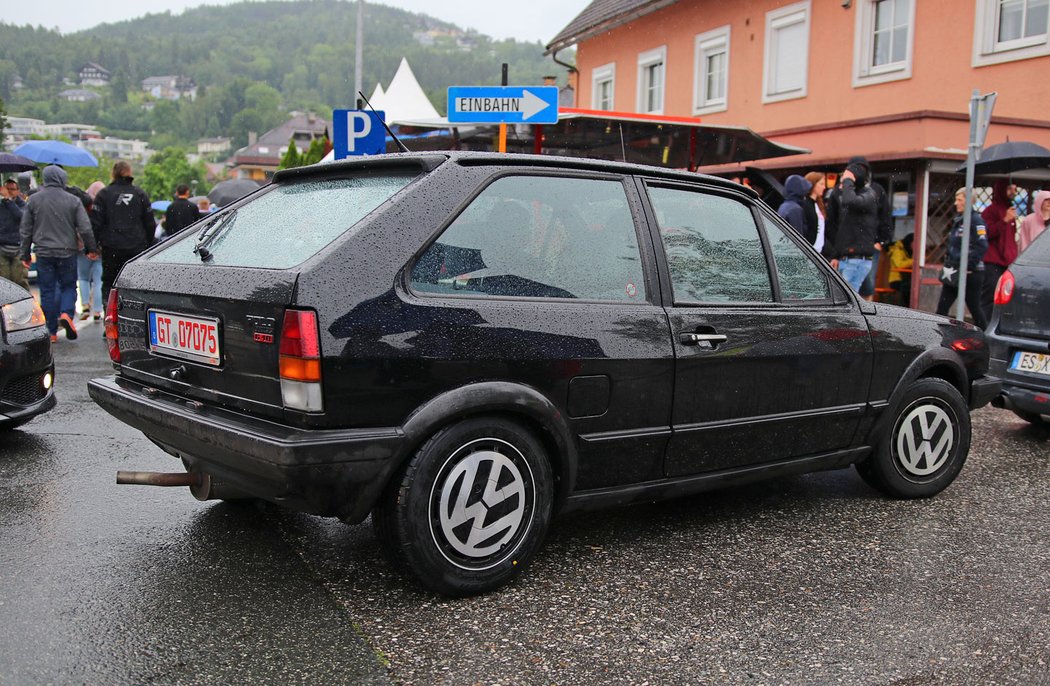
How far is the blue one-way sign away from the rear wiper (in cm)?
446

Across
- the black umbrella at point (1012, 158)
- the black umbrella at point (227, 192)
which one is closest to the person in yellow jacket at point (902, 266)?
the black umbrella at point (1012, 158)

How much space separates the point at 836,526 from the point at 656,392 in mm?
1316

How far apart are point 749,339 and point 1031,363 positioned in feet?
11.3

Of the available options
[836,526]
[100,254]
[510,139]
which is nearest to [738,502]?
[836,526]

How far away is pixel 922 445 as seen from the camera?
485cm

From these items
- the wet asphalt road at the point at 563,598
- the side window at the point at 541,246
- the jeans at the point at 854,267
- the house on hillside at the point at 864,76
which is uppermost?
the house on hillside at the point at 864,76

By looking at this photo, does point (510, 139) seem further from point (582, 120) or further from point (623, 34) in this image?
point (623, 34)

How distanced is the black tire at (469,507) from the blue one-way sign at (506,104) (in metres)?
5.18

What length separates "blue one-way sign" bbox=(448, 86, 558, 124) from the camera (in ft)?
26.5

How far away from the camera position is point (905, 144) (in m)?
13.8

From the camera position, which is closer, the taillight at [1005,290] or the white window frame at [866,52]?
the taillight at [1005,290]

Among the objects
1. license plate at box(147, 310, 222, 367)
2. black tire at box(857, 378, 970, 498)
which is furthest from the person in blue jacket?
license plate at box(147, 310, 222, 367)

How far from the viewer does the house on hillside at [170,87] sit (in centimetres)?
16312

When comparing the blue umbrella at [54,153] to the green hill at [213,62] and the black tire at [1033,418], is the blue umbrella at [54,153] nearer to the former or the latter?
the black tire at [1033,418]
